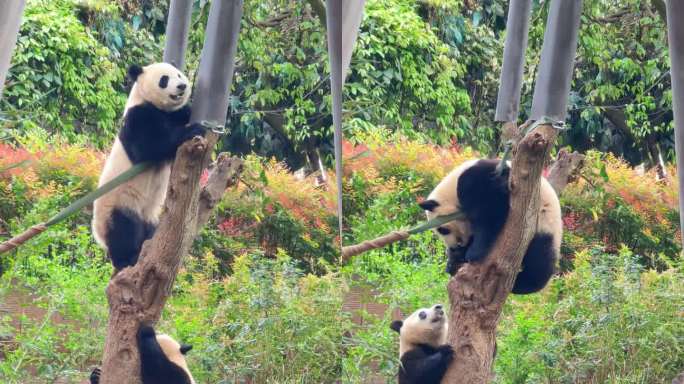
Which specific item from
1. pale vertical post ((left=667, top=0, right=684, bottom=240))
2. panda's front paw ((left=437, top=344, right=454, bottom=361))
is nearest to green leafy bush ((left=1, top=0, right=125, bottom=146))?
panda's front paw ((left=437, top=344, right=454, bottom=361))

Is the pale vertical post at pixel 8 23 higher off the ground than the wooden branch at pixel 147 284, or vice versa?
the pale vertical post at pixel 8 23

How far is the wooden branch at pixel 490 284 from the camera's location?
10.9 ft

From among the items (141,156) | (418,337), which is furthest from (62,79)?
(418,337)

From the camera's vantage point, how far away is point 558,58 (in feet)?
10.0

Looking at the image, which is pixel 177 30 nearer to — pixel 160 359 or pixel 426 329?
pixel 160 359

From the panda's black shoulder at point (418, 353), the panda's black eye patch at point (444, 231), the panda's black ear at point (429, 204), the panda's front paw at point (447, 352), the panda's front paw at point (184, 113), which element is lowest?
the panda's black shoulder at point (418, 353)

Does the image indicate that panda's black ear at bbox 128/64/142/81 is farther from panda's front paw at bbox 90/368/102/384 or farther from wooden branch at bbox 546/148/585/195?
wooden branch at bbox 546/148/585/195

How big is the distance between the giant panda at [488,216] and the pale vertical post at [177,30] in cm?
157

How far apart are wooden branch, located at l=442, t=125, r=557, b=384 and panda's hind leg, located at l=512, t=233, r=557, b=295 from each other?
2.54 ft

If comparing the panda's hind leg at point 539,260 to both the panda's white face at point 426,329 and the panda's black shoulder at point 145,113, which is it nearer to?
the panda's white face at point 426,329

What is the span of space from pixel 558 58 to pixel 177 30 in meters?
2.03

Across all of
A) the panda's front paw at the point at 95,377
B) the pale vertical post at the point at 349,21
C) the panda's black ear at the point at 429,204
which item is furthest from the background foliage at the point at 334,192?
the pale vertical post at the point at 349,21

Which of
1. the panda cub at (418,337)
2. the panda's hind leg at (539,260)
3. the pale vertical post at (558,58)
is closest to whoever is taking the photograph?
the pale vertical post at (558,58)

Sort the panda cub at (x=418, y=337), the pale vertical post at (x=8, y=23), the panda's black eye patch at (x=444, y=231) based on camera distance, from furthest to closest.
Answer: the panda's black eye patch at (x=444, y=231) → the panda cub at (x=418, y=337) → the pale vertical post at (x=8, y=23)
